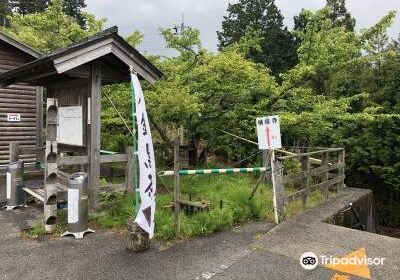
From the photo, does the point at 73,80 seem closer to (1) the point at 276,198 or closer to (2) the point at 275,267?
(1) the point at 276,198

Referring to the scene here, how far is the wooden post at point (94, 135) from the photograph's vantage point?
265 inches

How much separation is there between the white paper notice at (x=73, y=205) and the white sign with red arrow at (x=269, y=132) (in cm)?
327

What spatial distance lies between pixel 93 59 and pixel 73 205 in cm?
242

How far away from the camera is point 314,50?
9797 millimetres

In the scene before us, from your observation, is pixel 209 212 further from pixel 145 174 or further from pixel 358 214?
pixel 358 214

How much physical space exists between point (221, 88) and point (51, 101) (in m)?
4.64

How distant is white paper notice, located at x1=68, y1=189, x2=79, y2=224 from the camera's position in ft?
18.9

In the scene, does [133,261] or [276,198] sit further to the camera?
[276,198]

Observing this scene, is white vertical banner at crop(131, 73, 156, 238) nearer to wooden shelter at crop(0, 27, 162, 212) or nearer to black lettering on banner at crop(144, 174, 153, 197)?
black lettering on banner at crop(144, 174, 153, 197)

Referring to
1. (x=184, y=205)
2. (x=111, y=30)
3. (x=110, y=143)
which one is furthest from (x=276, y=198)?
(x=110, y=143)

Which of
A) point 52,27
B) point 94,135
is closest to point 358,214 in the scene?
point 94,135

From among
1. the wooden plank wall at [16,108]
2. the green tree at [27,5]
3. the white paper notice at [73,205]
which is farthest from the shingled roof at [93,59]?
the green tree at [27,5]
